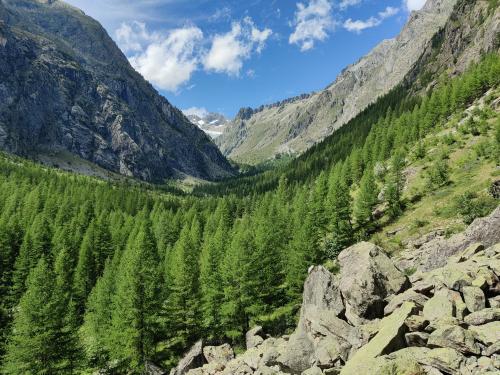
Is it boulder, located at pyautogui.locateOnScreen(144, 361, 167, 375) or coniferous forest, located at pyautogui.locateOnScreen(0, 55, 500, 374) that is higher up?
coniferous forest, located at pyautogui.locateOnScreen(0, 55, 500, 374)

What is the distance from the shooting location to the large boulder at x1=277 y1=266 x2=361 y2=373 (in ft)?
74.4

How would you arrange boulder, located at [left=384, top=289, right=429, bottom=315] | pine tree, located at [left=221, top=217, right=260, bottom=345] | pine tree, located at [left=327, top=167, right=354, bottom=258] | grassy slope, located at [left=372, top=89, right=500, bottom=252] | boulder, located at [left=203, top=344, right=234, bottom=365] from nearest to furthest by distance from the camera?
1. boulder, located at [left=384, top=289, right=429, bottom=315]
2. boulder, located at [left=203, top=344, right=234, bottom=365]
3. pine tree, located at [left=221, top=217, right=260, bottom=345]
4. grassy slope, located at [left=372, top=89, right=500, bottom=252]
5. pine tree, located at [left=327, top=167, right=354, bottom=258]

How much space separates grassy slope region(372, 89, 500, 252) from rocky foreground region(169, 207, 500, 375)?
20.0 metres

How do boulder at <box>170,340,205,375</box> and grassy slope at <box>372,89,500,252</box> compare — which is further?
grassy slope at <box>372,89,500,252</box>

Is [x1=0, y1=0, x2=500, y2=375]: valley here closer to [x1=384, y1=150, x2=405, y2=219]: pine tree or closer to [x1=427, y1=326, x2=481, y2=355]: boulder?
[x1=427, y1=326, x2=481, y2=355]: boulder

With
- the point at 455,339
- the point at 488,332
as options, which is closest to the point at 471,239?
the point at 488,332

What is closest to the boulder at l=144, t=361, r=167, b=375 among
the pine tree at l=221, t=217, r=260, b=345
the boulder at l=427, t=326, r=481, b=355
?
the pine tree at l=221, t=217, r=260, b=345

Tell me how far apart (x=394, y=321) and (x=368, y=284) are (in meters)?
8.12

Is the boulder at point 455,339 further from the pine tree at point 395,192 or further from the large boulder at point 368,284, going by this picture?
the pine tree at point 395,192

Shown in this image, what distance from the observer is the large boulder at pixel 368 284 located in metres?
27.9

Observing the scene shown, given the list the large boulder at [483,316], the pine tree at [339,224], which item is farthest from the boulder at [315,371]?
the pine tree at [339,224]

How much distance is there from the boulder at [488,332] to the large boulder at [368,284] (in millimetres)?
10481

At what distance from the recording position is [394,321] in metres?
20.7

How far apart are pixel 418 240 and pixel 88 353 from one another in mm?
47262
